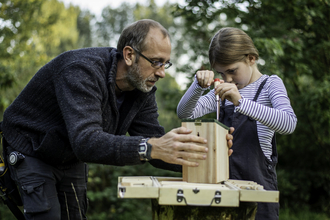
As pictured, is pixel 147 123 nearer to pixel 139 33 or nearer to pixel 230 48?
pixel 139 33

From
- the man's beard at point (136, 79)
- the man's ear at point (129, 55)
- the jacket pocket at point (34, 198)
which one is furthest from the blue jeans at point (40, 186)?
the man's ear at point (129, 55)

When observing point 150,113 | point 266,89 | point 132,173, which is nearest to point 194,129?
point 266,89

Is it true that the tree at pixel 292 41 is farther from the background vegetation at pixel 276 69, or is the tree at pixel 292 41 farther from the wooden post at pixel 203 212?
the wooden post at pixel 203 212

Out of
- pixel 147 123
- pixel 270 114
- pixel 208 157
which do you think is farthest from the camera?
pixel 147 123

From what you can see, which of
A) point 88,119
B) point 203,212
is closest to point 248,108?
point 203,212

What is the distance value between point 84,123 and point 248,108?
0.99 meters

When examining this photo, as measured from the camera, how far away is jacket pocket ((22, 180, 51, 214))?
6.72ft

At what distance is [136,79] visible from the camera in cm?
234

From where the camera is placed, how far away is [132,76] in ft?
7.69

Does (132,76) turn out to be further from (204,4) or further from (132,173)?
(132,173)

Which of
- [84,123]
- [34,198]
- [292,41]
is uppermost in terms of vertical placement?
[292,41]

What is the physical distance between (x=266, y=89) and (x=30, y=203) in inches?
70.3

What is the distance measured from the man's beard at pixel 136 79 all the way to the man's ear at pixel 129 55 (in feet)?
0.13

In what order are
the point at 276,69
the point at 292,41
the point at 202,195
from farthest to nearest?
1. the point at 292,41
2. the point at 276,69
3. the point at 202,195
